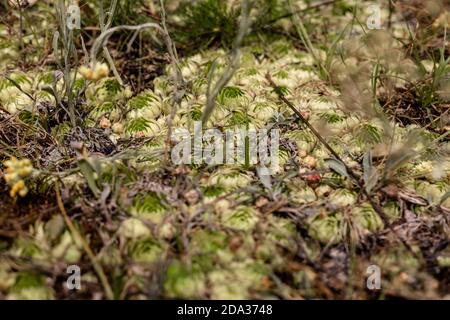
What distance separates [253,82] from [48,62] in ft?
2.60

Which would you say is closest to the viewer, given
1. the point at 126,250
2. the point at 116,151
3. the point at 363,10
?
the point at 126,250

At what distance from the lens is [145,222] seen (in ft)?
4.37

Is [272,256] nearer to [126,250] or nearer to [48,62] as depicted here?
[126,250]

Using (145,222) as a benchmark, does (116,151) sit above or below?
above

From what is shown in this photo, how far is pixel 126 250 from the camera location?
1.29m

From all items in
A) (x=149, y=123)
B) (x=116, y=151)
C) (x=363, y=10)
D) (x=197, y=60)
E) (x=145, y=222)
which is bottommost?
(x=145, y=222)

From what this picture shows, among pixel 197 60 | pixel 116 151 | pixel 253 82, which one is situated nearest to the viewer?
pixel 116 151

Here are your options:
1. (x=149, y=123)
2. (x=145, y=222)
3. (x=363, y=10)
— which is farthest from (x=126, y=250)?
(x=363, y=10)

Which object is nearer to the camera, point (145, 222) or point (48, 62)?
point (145, 222)

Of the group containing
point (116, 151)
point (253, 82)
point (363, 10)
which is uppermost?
point (363, 10)

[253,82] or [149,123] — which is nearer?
[149,123]

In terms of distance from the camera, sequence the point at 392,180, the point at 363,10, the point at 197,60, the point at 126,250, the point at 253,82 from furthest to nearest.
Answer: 1. the point at 363,10
2. the point at 197,60
3. the point at 253,82
4. the point at 392,180
5. the point at 126,250

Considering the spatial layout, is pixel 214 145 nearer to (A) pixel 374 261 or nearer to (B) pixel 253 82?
(B) pixel 253 82

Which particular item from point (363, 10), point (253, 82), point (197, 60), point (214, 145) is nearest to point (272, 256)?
point (214, 145)
